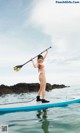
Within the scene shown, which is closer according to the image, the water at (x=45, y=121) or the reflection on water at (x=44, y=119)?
the water at (x=45, y=121)

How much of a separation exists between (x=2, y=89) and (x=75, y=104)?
106 ft

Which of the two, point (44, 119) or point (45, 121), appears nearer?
point (45, 121)

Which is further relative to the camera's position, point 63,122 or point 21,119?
point 21,119

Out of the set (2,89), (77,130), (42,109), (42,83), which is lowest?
(77,130)

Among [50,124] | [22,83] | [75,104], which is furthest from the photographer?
[22,83]

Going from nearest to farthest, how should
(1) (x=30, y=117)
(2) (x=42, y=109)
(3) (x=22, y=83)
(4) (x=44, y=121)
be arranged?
(4) (x=44, y=121) < (1) (x=30, y=117) < (2) (x=42, y=109) < (3) (x=22, y=83)

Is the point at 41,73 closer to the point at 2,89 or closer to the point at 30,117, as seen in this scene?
the point at 30,117

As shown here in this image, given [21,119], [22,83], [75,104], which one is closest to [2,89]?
[22,83]

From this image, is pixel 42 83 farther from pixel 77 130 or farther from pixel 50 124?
pixel 77 130

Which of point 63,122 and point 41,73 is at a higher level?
point 41,73

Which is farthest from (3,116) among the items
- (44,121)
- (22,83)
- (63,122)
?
(22,83)

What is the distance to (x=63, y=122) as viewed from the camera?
33.9 feet

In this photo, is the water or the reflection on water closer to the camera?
the water

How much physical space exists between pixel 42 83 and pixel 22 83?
38088mm
